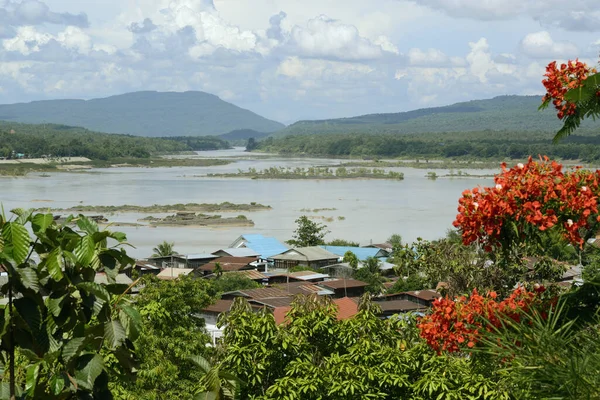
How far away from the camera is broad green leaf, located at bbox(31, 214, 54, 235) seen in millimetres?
1893

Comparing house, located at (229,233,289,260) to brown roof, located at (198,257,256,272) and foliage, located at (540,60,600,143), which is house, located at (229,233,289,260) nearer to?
brown roof, located at (198,257,256,272)

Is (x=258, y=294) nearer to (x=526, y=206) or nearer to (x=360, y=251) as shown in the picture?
(x=360, y=251)

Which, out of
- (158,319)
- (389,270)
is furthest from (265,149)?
(158,319)

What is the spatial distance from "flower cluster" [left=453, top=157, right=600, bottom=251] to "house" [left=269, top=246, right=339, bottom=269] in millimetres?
17394

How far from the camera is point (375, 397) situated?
163 inches

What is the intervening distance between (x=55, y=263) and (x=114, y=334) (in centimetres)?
21

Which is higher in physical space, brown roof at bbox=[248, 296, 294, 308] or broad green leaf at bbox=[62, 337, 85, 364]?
broad green leaf at bbox=[62, 337, 85, 364]

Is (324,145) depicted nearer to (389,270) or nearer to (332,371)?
(389,270)

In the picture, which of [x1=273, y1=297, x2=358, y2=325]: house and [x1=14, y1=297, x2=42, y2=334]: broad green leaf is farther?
[x1=273, y1=297, x2=358, y2=325]: house

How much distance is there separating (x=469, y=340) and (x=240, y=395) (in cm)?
196

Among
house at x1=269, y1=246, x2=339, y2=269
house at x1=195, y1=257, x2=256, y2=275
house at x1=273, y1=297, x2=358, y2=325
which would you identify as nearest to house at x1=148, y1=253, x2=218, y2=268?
house at x1=195, y1=257, x2=256, y2=275

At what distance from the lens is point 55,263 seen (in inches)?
71.7

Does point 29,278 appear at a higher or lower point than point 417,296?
higher

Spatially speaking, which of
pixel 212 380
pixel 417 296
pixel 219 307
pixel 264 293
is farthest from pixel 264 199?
pixel 212 380
